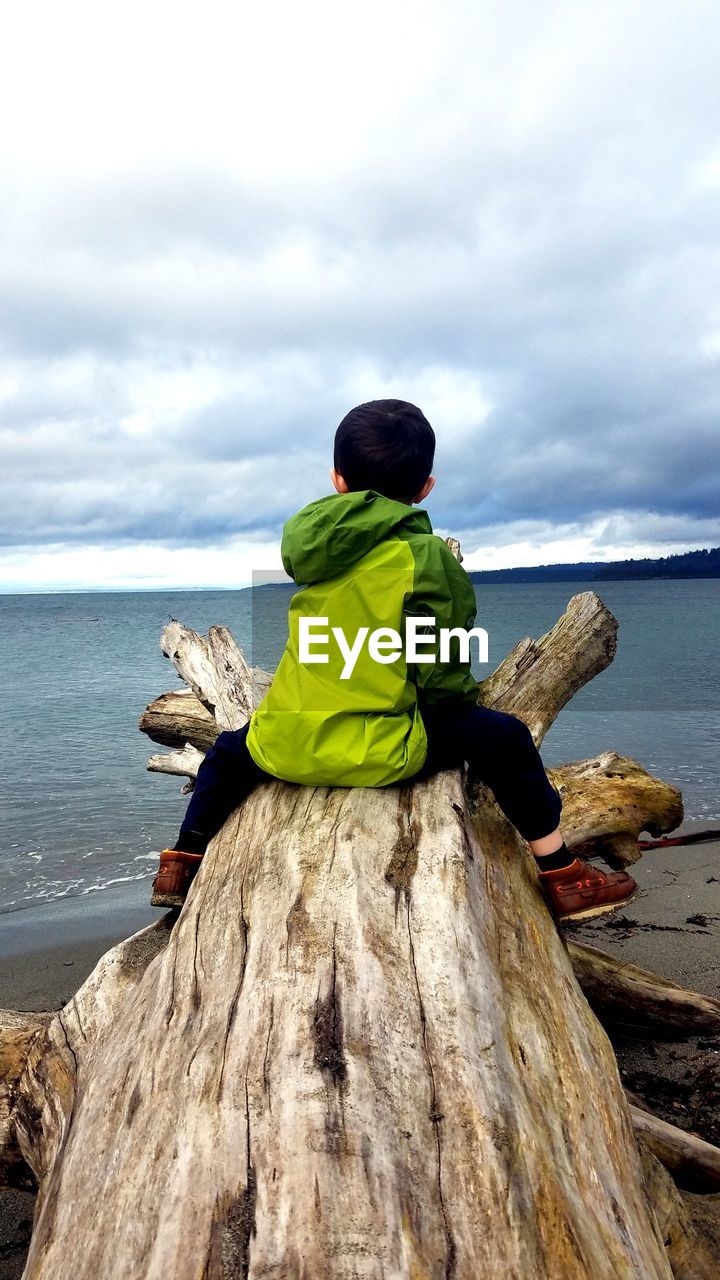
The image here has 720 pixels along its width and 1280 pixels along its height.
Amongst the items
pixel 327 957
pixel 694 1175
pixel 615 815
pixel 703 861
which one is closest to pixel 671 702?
pixel 703 861

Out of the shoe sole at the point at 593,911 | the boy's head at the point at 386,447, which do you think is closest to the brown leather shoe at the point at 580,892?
the shoe sole at the point at 593,911

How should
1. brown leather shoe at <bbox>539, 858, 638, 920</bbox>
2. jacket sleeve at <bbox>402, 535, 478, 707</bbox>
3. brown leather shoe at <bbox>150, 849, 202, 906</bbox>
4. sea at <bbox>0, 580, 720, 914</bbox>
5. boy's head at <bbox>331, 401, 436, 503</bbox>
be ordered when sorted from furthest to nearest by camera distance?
sea at <bbox>0, 580, 720, 914</bbox> < brown leather shoe at <bbox>150, 849, 202, 906</bbox> < boy's head at <bbox>331, 401, 436, 503</bbox> < brown leather shoe at <bbox>539, 858, 638, 920</bbox> < jacket sleeve at <bbox>402, 535, 478, 707</bbox>

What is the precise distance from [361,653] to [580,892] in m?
1.19

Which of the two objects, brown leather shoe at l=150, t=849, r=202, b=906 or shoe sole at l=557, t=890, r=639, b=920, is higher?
brown leather shoe at l=150, t=849, r=202, b=906

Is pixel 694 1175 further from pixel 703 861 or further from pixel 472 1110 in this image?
pixel 703 861

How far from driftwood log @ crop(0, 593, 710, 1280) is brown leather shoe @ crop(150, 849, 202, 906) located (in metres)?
0.25

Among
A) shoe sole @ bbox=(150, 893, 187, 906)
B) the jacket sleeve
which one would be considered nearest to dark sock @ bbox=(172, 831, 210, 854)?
shoe sole @ bbox=(150, 893, 187, 906)

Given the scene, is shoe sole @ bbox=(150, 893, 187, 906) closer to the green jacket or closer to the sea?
the green jacket

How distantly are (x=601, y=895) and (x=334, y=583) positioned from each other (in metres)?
1.50

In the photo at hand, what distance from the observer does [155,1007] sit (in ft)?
7.53

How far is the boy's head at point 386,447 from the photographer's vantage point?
303 centimetres

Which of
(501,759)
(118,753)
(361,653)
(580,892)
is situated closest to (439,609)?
(361,653)

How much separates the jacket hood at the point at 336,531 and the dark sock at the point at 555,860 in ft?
4.21

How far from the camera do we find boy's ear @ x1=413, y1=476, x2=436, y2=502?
3174 mm
